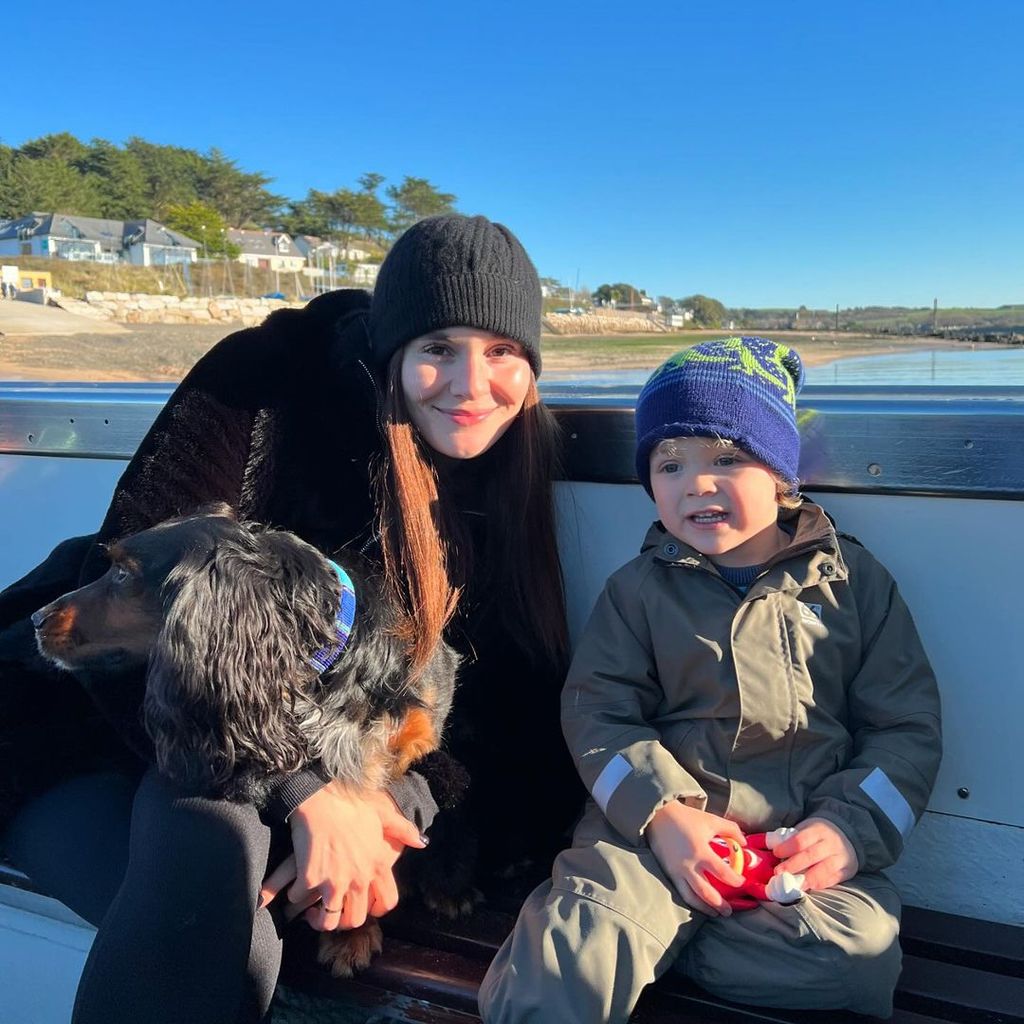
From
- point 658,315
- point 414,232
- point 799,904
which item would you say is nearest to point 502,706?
point 799,904

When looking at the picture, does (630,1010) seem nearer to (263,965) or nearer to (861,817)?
(861,817)

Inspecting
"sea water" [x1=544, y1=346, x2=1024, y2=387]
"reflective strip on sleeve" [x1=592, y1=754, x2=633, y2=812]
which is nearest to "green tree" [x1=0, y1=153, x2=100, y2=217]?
"sea water" [x1=544, y1=346, x2=1024, y2=387]

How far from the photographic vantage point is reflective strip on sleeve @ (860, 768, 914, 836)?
1726mm

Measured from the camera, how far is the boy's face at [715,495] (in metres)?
1.88

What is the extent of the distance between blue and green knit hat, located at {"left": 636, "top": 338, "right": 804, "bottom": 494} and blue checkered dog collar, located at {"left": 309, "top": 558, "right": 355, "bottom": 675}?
746mm

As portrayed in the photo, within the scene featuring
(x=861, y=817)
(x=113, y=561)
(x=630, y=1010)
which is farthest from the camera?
(x=113, y=561)

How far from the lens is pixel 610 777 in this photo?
1.82 metres

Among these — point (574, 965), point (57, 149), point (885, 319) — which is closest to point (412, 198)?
point (885, 319)

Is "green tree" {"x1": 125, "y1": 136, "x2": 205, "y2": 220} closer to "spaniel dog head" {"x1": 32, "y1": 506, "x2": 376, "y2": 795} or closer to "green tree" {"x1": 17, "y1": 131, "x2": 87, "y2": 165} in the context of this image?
"green tree" {"x1": 17, "y1": 131, "x2": 87, "y2": 165}

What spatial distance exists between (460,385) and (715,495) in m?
0.63

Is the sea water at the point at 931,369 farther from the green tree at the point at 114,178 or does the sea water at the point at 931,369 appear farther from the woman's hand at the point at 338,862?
the green tree at the point at 114,178

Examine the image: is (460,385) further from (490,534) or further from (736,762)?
(736,762)

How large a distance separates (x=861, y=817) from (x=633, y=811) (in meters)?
0.44

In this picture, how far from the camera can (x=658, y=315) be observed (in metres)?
2.89
